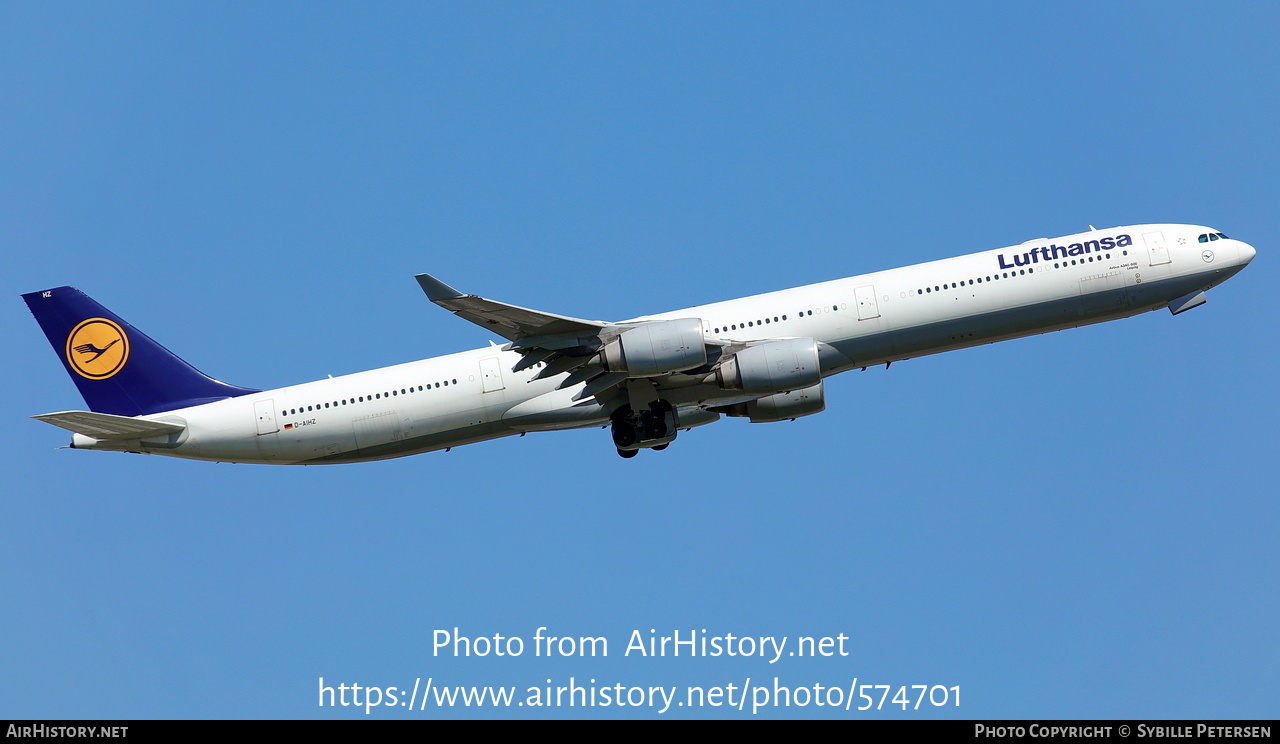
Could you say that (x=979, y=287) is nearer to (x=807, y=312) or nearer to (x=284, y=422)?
(x=807, y=312)

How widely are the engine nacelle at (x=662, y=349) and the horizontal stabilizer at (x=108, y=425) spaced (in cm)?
1474

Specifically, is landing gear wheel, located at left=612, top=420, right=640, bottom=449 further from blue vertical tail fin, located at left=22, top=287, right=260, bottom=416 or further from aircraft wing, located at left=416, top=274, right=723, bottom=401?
blue vertical tail fin, located at left=22, top=287, right=260, bottom=416

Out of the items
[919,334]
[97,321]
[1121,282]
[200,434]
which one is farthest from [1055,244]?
[97,321]

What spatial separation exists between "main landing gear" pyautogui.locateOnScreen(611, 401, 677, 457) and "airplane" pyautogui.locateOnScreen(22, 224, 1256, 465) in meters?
0.04

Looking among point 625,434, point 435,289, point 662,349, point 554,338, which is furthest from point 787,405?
point 435,289

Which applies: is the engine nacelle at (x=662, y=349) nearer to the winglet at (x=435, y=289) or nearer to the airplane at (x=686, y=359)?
the airplane at (x=686, y=359)

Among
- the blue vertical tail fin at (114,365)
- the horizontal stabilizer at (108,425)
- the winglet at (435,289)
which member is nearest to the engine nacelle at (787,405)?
the winglet at (435,289)

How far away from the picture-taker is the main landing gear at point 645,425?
3916 centimetres

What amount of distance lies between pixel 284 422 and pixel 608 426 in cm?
A: 1014

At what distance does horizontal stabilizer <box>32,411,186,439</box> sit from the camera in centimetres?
3774

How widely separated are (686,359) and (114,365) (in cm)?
1932

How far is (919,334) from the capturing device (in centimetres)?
3784

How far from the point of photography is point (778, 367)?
3650cm

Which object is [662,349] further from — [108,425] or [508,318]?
[108,425]
